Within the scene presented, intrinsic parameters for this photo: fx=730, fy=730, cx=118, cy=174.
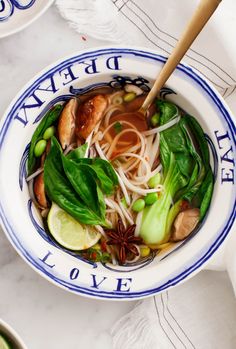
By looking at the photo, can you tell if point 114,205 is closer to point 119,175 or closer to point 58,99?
point 119,175

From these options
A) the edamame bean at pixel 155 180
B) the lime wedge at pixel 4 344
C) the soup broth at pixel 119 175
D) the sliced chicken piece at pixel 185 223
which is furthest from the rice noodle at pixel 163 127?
the lime wedge at pixel 4 344

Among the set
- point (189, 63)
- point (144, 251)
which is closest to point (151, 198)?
point (144, 251)

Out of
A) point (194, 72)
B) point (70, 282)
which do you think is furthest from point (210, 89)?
point (70, 282)

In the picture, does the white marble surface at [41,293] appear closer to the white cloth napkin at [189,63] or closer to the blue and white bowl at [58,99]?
the white cloth napkin at [189,63]

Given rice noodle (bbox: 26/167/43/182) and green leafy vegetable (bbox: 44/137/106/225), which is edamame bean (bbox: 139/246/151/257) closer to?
green leafy vegetable (bbox: 44/137/106/225)

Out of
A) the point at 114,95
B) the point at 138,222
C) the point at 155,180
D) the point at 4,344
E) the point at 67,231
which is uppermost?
the point at 114,95
